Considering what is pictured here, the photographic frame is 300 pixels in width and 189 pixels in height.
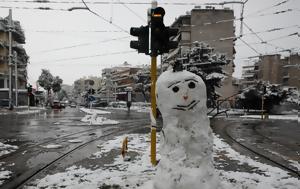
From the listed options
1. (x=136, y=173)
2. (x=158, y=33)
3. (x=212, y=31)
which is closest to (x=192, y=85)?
(x=158, y=33)

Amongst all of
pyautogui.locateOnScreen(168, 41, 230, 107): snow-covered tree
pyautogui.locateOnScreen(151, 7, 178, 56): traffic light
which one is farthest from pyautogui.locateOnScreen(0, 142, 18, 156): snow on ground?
pyautogui.locateOnScreen(168, 41, 230, 107): snow-covered tree

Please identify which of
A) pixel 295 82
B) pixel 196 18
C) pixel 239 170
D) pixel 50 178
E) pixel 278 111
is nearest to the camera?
pixel 50 178

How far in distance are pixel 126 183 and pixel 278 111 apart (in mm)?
44010

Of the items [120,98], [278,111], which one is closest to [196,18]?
[278,111]

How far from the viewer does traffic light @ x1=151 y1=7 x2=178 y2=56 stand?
7.11 metres

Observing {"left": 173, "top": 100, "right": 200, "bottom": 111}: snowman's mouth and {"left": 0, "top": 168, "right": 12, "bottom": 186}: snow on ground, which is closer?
{"left": 173, "top": 100, "right": 200, "bottom": 111}: snowman's mouth

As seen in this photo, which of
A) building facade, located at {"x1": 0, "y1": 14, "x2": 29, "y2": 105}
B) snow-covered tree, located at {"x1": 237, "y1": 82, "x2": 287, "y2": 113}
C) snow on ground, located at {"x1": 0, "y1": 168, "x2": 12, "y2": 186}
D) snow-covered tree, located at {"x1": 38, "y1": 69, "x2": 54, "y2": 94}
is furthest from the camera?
snow-covered tree, located at {"x1": 38, "y1": 69, "x2": 54, "y2": 94}

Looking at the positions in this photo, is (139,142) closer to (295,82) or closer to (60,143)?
(60,143)

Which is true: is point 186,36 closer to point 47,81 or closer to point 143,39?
point 47,81

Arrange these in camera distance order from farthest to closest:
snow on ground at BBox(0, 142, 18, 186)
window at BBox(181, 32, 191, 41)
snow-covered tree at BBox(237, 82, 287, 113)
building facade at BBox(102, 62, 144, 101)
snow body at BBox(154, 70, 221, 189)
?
building facade at BBox(102, 62, 144, 101)
window at BBox(181, 32, 191, 41)
snow-covered tree at BBox(237, 82, 287, 113)
snow on ground at BBox(0, 142, 18, 186)
snow body at BBox(154, 70, 221, 189)

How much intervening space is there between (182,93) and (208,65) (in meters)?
35.2

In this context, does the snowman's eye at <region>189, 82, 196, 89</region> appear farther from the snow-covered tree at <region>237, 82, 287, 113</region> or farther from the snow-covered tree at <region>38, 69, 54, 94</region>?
the snow-covered tree at <region>38, 69, 54, 94</region>

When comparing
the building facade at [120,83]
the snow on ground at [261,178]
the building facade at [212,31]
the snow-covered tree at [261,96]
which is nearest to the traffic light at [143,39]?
the snow on ground at [261,178]

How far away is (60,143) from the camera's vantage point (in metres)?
12.5
